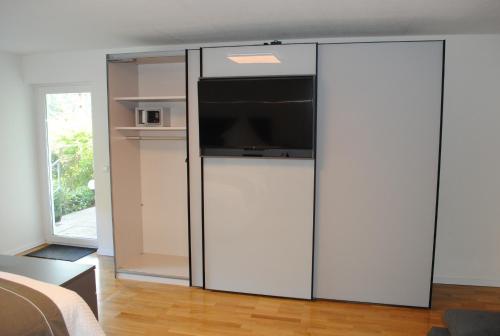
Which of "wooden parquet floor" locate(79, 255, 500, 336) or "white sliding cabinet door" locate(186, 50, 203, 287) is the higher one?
"white sliding cabinet door" locate(186, 50, 203, 287)

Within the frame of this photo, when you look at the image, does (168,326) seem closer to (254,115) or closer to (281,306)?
(281,306)

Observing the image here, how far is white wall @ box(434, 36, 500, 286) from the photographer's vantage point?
3562 millimetres

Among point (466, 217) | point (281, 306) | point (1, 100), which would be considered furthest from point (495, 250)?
point (1, 100)

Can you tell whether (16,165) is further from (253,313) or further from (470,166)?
(470,166)

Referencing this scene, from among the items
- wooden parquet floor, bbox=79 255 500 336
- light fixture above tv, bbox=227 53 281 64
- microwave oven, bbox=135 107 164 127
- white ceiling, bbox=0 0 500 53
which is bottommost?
wooden parquet floor, bbox=79 255 500 336

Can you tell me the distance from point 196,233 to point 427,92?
2530 millimetres

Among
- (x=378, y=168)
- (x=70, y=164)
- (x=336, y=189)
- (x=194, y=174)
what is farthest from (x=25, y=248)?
(x=378, y=168)

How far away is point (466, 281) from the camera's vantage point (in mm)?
3770

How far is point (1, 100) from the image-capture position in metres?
4.43

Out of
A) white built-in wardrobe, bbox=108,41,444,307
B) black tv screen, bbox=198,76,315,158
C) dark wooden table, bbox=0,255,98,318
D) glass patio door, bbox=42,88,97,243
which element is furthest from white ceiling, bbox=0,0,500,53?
dark wooden table, bbox=0,255,98,318

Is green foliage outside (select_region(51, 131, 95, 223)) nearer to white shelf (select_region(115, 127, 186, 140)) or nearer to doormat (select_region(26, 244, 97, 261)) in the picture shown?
doormat (select_region(26, 244, 97, 261))

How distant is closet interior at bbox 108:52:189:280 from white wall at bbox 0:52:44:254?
1696mm

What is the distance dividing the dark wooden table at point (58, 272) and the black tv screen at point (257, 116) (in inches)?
63.9

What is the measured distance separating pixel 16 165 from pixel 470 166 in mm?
5372
